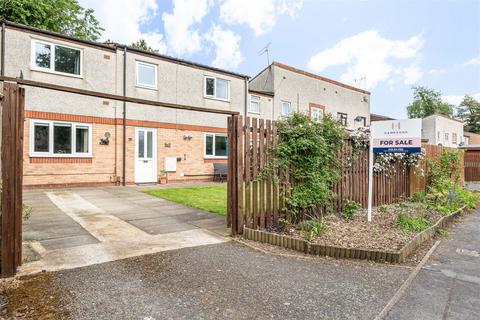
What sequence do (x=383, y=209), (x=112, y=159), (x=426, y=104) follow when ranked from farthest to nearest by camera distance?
(x=426, y=104) < (x=112, y=159) < (x=383, y=209)

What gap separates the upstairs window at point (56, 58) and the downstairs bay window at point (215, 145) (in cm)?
683

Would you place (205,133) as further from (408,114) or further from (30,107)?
(408,114)

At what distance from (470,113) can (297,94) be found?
56241 mm

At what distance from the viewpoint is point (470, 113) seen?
59.8 metres

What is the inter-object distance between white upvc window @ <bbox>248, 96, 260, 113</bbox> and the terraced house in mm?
761

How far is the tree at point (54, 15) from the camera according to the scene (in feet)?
59.0

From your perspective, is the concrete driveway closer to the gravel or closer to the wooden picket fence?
the gravel

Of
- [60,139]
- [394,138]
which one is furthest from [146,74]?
[394,138]

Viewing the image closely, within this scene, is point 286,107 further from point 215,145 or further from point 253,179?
point 253,179

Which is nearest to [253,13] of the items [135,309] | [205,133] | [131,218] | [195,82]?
[195,82]

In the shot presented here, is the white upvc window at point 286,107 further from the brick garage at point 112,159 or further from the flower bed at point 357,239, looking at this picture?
the flower bed at point 357,239

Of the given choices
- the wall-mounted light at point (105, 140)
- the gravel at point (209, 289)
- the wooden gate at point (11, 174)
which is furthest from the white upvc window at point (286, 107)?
the wooden gate at point (11, 174)

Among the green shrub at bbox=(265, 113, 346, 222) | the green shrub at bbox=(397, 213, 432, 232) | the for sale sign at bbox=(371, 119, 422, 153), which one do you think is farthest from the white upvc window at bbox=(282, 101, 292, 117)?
the green shrub at bbox=(397, 213, 432, 232)

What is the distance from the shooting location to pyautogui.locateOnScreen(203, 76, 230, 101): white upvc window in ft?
54.0
